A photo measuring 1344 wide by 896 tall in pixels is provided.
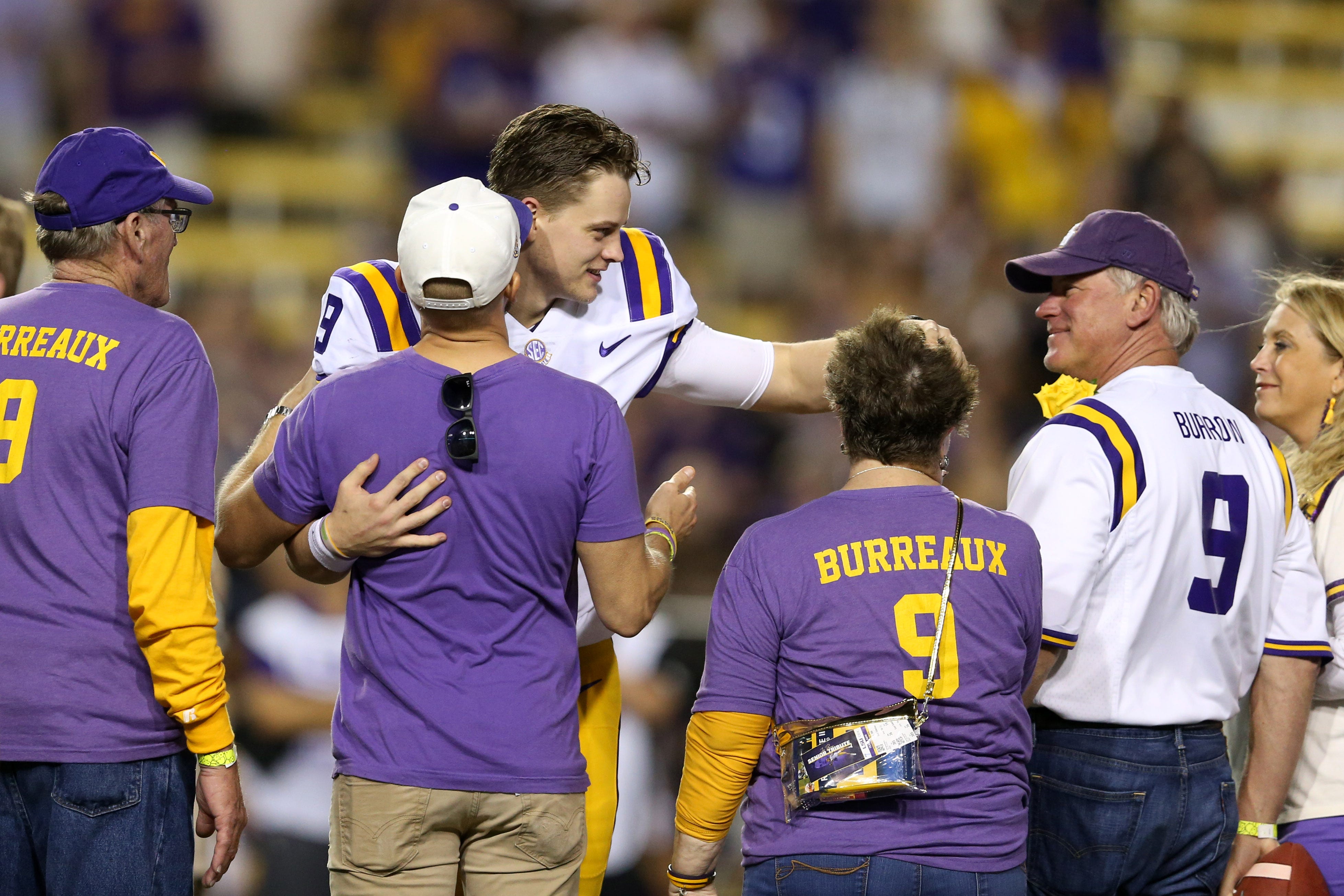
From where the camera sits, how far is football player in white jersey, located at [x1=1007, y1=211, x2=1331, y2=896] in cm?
228

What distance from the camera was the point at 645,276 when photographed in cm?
262

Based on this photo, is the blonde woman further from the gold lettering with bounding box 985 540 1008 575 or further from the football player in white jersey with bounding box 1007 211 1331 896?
the gold lettering with bounding box 985 540 1008 575

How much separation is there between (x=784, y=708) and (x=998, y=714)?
0.31 metres

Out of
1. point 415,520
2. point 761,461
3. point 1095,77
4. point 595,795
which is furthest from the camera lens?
point 1095,77

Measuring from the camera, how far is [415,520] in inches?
73.4

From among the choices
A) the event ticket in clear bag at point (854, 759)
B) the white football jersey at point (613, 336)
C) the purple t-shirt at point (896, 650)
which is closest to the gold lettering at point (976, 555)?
the purple t-shirt at point (896, 650)

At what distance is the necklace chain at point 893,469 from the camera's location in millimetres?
2080

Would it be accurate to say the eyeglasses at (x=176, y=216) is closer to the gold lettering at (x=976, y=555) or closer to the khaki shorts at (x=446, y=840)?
the khaki shorts at (x=446, y=840)

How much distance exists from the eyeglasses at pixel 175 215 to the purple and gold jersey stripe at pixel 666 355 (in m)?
0.86

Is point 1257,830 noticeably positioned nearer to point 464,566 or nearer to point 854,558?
point 854,558

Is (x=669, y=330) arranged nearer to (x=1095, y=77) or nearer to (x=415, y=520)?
(x=415, y=520)

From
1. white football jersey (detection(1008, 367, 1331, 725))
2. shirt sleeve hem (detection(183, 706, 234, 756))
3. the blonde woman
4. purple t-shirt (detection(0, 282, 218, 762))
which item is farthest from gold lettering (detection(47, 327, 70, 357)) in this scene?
the blonde woman

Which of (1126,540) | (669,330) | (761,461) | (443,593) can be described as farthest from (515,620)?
(761,461)

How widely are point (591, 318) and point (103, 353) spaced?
863mm
